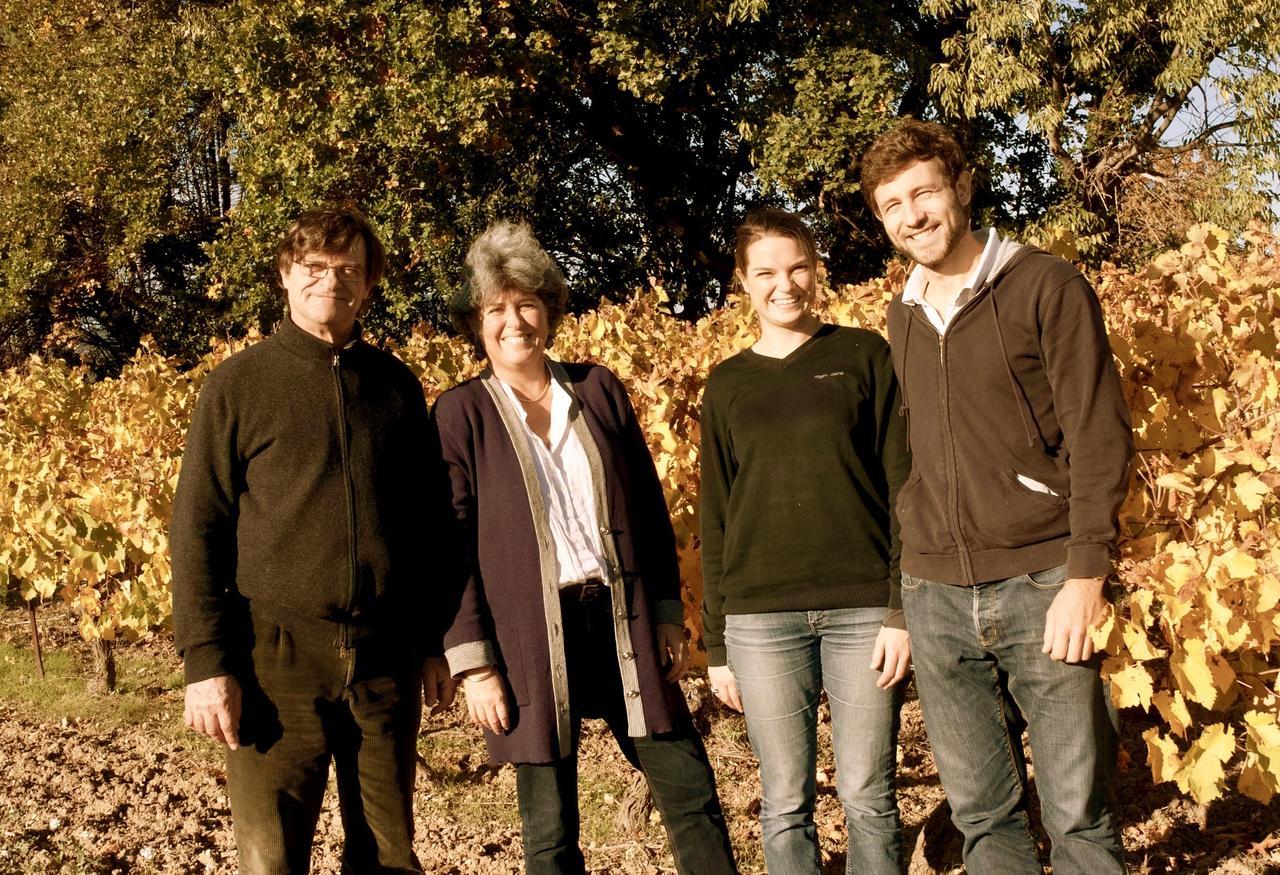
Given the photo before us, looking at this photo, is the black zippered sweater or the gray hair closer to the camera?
the black zippered sweater

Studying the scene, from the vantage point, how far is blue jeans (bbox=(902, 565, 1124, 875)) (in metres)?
2.16

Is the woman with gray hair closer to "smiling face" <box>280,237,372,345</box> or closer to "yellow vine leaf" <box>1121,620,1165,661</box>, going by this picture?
"smiling face" <box>280,237,372,345</box>

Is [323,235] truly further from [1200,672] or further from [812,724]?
[1200,672]

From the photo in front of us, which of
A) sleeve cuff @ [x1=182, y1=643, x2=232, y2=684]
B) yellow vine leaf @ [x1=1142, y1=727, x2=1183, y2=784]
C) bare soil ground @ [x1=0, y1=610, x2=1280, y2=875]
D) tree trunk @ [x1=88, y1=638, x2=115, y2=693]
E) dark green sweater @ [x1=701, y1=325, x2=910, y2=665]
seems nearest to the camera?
sleeve cuff @ [x1=182, y1=643, x2=232, y2=684]

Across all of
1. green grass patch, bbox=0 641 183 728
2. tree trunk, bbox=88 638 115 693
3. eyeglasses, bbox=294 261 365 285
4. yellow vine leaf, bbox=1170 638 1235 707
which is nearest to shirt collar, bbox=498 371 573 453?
eyeglasses, bbox=294 261 365 285

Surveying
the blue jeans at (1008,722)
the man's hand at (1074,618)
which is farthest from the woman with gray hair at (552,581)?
the man's hand at (1074,618)

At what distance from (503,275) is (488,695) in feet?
2.97

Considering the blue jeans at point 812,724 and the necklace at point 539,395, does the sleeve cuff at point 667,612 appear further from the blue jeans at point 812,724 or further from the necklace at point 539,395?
the necklace at point 539,395

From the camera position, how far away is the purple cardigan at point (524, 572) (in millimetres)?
2373

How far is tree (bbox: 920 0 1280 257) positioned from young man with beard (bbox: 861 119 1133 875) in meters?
10.8

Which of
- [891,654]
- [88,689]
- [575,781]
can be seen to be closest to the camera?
[891,654]

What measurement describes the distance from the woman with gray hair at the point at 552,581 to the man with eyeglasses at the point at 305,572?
0.15m

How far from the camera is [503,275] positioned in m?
2.48

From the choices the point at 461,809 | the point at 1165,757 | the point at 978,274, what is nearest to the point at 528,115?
the point at 461,809
